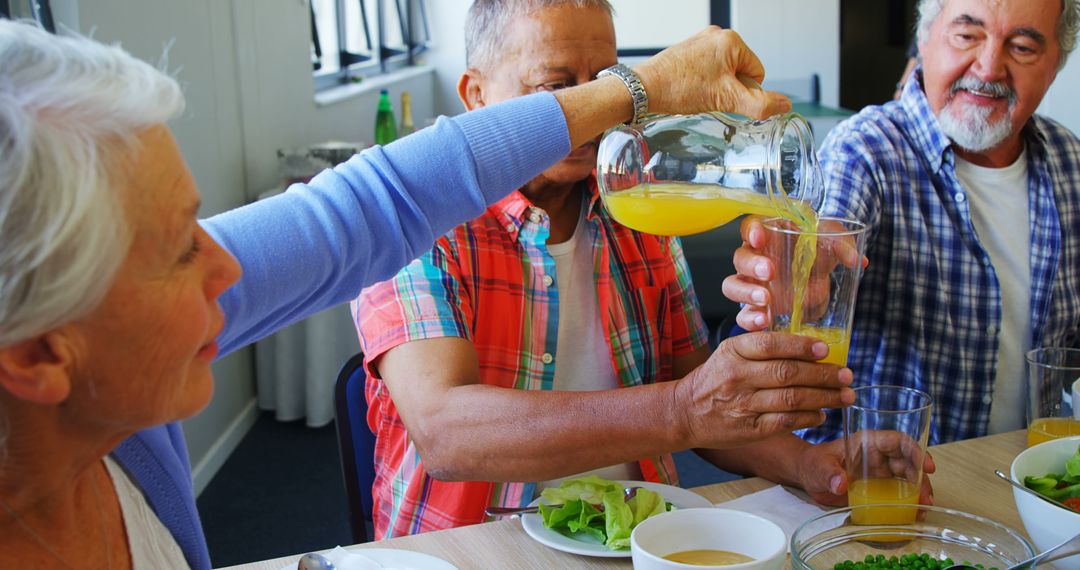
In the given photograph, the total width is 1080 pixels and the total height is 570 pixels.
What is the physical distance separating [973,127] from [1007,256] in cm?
26

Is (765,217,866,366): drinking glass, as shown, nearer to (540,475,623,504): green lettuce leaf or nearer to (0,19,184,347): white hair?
(540,475,623,504): green lettuce leaf

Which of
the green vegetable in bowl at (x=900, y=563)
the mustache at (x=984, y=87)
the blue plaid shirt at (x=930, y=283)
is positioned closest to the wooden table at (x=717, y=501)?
the green vegetable in bowl at (x=900, y=563)

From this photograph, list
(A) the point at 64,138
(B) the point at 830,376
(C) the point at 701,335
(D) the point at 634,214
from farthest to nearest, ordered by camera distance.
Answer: (C) the point at 701,335, (D) the point at 634,214, (B) the point at 830,376, (A) the point at 64,138

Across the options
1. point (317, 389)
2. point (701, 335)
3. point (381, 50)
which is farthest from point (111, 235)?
point (381, 50)

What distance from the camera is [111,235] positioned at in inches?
27.4

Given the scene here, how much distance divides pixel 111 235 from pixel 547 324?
0.95 m

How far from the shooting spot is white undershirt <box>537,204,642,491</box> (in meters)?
1.65

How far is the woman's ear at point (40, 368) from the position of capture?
0.70 metres

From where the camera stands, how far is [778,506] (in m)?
1.34

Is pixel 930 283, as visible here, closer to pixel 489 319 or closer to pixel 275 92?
pixel 489 319

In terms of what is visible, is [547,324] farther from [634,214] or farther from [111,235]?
[111,235]

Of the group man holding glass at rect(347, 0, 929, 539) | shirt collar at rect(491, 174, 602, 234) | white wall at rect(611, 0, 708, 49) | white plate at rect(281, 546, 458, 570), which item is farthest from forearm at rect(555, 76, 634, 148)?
white wall at rect(611, 0, 708, 49)

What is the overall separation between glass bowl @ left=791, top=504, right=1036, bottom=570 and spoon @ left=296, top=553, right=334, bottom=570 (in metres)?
0.47

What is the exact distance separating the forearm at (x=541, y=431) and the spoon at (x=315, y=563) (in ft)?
0.93
